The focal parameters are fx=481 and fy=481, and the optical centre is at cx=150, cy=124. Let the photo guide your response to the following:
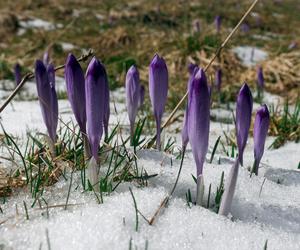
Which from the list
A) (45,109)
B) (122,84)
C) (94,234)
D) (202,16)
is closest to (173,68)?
(122,84)

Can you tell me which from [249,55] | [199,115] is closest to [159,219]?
[199,115]

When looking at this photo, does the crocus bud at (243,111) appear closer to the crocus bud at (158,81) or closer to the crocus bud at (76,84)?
the crocus bud at (158,81)

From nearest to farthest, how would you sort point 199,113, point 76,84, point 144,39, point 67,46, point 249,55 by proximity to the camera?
point 199,113 → point 76,84 → point 249,55 → point 144,39 → point 67,46

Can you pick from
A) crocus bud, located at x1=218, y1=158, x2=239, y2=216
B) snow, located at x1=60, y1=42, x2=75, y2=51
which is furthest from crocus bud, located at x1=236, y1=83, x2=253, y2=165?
snow, located at x1=60, y1=42, x2=75, y2=51

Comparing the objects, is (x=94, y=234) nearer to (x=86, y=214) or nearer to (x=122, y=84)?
(x=86, y=214)

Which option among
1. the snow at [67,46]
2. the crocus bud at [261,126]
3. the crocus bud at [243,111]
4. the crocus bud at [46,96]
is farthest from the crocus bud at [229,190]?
the snow at [67,46]

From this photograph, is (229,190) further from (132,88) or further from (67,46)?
(67,46)
